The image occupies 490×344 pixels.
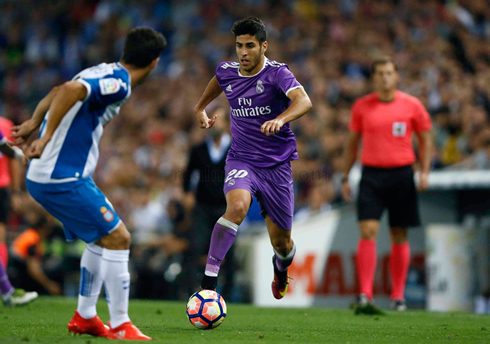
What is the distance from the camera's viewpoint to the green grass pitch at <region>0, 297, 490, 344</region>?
16.0 ft

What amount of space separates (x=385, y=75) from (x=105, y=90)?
15.0 feet

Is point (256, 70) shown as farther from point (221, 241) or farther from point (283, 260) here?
point (283, 260)

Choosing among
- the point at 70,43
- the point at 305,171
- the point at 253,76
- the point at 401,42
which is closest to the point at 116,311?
the point at 253,76

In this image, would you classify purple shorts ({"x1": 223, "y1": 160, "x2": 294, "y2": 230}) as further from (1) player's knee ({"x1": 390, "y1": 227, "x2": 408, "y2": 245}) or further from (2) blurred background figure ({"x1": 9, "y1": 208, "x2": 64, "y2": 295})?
(2) blurred background figure ({"x1": 9, "y1": 208, "x2": 64, "y2": 295})

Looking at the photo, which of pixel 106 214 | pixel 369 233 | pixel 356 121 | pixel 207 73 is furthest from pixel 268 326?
pixel 207 73

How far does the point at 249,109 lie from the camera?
6191 millimetres

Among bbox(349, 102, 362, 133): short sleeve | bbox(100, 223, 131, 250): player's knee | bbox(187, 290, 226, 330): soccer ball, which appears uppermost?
bbox(349, 102, 362, 133): short sleeve

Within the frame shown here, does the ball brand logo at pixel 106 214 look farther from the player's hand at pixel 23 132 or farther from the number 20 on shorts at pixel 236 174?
the number 20 on shorts at pixel 236 174

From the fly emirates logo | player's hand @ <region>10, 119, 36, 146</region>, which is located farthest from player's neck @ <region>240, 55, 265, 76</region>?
player's hand @ <region>10, 119, 36, 146</region>

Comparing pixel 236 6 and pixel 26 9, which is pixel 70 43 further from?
pixel 236 6

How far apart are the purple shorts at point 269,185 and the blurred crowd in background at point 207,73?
3246 millimetres

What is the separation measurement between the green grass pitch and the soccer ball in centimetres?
8

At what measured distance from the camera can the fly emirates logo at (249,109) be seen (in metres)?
6.16

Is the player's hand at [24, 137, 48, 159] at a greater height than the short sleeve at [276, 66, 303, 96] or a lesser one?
lesser
